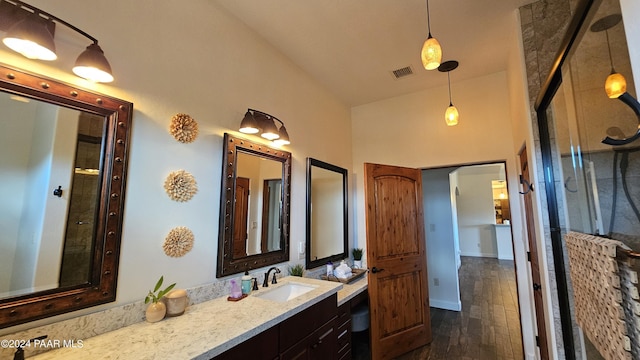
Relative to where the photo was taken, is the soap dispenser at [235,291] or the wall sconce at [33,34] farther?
the soap dispenser at [235,291]

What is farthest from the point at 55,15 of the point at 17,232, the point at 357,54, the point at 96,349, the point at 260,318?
the point at 357,54

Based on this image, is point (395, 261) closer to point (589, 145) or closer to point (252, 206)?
point (252, 206)

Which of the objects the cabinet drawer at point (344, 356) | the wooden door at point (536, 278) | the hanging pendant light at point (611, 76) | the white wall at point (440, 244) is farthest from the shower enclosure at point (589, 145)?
the white wall at point (440, 244)

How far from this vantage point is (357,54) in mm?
2680

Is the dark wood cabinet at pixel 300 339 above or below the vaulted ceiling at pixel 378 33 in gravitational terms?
below

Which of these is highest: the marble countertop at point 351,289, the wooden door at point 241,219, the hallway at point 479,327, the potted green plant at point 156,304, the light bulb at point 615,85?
the light bulb at point 615,85

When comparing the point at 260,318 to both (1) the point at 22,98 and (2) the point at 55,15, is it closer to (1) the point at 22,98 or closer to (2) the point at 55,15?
(1) the point at 22,98

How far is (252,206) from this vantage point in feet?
7.08

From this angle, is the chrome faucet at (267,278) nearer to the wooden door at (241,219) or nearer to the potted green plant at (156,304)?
the wooden door at (241,219)

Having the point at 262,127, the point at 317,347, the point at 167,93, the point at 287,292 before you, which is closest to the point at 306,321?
the point at 317,347

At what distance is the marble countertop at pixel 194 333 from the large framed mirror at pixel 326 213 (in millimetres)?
1088

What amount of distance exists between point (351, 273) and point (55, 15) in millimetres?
2983

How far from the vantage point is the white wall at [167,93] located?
1.36 metres

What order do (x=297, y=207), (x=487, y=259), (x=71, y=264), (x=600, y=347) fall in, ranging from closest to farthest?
(x=600, y=347), (x=71, y=264), (x=297, y=207), (x=487, y=259)
